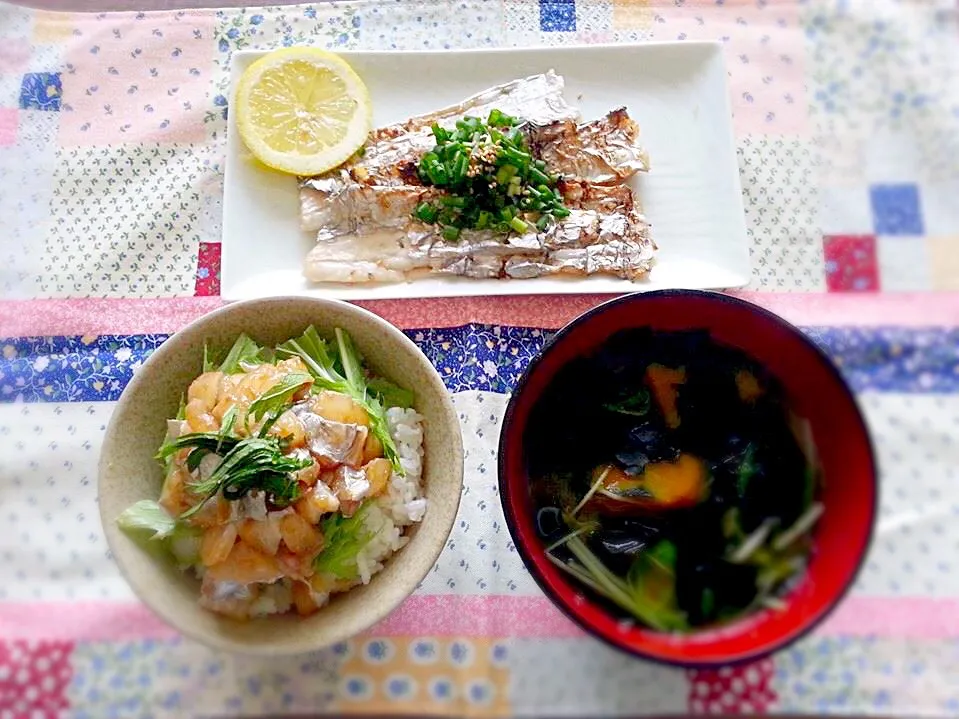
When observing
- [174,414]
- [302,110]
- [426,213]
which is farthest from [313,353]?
[302,110]

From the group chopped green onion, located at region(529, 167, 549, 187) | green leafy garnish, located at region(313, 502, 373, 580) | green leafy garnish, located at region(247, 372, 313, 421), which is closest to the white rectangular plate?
chopped green onion, located at region(529, 167, 549, 187)

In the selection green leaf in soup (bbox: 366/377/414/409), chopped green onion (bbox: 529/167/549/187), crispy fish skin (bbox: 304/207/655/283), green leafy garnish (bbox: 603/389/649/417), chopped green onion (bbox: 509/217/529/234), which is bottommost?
green leafy garnish (bbox: 603/389/649/417)

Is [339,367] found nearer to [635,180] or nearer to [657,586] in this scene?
[657,586]

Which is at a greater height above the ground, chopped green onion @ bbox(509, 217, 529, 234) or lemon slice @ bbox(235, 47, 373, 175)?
lemon slice @ bbox(235, 47, 373, 175)

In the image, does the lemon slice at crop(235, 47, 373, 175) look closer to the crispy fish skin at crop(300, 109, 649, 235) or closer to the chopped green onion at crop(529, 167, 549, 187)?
the crispy fish skin at crop(300, 109, 649, 235)

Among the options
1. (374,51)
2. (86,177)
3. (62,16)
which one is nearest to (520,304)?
(374,51)

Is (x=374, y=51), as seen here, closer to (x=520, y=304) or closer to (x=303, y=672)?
(x=520, y=304)

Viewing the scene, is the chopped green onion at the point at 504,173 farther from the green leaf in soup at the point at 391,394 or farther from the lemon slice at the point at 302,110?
the green leaf in soup at the point at 391,394
